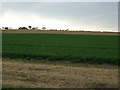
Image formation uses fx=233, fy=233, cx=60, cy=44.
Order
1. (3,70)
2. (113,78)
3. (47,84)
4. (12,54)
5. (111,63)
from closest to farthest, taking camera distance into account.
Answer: (47,84) → (113,78) → (3,70) → (111,63) → (12,54)

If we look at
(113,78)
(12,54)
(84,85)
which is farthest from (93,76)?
(12,54)

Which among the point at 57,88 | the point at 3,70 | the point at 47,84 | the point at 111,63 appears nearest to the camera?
the point at 57,88

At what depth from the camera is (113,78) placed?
12.3 metres

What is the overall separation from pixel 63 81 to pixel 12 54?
10.7 meters

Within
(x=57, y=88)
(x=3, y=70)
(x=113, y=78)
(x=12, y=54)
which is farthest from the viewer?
(x=12, y=54)

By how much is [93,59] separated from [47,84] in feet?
27.8

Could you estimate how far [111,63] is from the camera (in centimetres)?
Result: 1781

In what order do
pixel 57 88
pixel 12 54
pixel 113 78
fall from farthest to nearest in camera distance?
1. pixel 12 54
2. pixel 113 78
3. pixel 57 88

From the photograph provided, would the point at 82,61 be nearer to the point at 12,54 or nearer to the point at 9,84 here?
the point at 12,54

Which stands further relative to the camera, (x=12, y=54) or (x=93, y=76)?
(x=12, y=54)

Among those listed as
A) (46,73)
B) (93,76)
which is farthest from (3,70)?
(93,76)

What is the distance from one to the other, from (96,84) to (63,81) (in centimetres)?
157

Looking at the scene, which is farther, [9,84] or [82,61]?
[82,61]

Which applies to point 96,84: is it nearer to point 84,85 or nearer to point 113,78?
point 84,85
